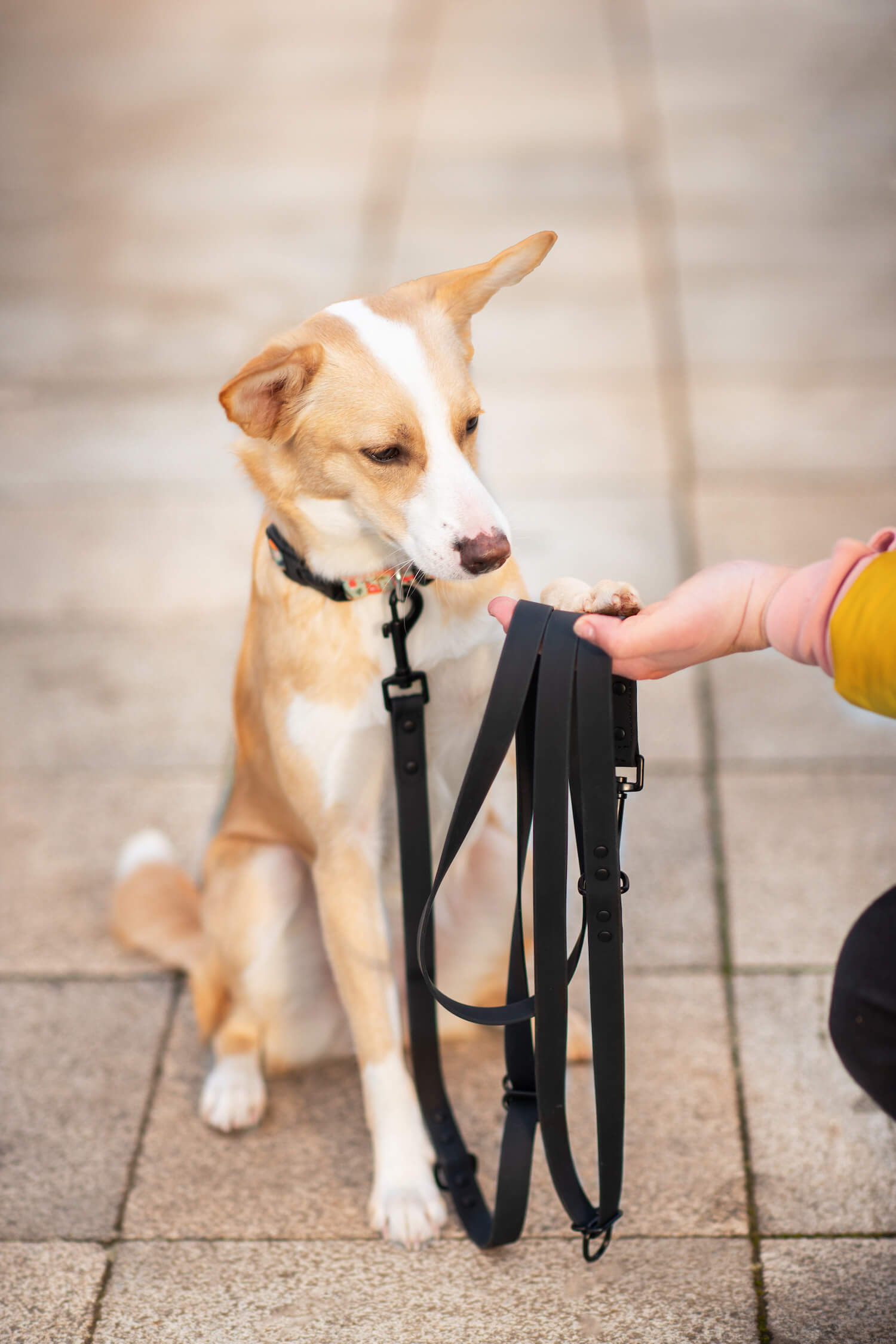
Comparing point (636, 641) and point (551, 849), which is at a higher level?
point (636, 641)

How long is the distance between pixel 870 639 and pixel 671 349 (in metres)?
5.01

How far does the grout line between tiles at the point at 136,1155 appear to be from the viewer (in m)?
2.12

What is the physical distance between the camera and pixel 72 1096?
259 cm

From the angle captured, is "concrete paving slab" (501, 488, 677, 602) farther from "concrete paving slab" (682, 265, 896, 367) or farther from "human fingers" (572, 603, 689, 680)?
"human fingers" (572, 603, 689, 680)

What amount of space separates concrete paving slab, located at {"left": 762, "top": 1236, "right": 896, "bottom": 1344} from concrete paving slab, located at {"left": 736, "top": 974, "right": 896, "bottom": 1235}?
0.14ft

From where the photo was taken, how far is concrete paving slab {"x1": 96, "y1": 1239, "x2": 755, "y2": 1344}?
2018 millimetres

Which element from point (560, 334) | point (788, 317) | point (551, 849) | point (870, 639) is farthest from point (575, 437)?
point (870, 639)

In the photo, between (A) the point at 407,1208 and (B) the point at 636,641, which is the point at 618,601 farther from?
(A) the point at 407,1208

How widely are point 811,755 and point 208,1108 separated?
2020mm

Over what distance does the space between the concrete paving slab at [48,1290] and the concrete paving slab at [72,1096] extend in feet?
0.13

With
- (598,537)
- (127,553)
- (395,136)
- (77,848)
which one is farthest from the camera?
(395,136)

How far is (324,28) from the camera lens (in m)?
12.7

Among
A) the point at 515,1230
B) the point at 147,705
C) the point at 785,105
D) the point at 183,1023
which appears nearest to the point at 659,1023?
the point at 515,1230

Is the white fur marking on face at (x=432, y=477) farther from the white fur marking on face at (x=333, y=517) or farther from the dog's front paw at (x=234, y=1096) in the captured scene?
the dog's front paw at (x=234, y=1096)
